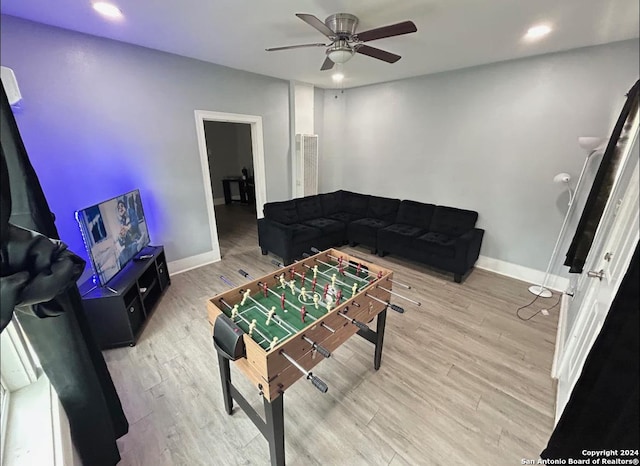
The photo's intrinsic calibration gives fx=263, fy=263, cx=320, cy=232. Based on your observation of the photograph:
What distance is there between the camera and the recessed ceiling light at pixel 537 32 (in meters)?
1.63

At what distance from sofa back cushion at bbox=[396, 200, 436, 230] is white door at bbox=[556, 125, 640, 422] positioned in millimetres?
2012

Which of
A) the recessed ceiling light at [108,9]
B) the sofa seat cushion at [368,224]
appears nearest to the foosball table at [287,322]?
the sofa seat cushion at [368,224]

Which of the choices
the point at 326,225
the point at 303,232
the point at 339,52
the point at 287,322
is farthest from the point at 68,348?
the point at 326,225

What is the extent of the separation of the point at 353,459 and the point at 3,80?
1960 millimetres

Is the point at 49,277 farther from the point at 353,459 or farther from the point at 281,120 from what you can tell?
the point at 281,120

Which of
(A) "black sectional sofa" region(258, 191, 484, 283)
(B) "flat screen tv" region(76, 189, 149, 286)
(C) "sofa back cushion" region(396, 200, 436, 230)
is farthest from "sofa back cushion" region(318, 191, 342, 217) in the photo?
(B) "flat screen tv" region(76, 189, 149, 286)

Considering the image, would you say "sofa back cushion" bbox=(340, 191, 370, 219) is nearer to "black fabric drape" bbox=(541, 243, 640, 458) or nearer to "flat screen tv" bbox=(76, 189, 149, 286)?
"flat screen tv" bbox=(76, 189, 149, 286)

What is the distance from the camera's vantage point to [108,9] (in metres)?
1.81

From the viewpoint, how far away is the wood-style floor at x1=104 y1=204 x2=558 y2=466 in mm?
1480

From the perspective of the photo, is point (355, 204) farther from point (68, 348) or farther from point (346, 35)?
point (68, 348)

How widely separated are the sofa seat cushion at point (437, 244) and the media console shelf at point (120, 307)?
10.2 feet

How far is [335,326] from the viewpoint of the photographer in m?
1.45

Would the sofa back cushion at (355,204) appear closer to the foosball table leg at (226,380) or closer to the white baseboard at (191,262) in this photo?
the white baseboard at (191,262)

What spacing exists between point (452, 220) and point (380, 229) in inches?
38.0
